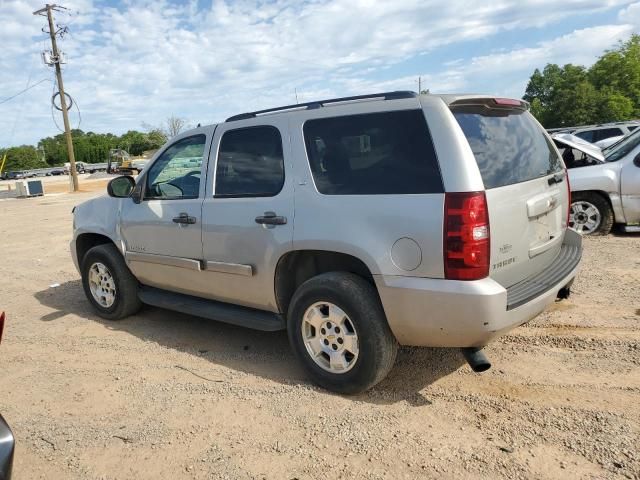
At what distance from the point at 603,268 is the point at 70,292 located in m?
6.56

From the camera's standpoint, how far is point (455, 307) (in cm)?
304

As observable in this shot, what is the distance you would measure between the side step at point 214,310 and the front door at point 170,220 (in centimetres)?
10

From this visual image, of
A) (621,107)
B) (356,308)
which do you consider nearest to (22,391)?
(356,308)

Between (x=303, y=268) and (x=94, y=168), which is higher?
(x=94, y=168)

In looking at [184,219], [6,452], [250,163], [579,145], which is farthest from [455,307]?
[579,145]

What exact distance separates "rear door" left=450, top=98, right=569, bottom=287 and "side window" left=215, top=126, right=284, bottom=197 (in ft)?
4.47

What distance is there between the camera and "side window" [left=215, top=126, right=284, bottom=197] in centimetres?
392

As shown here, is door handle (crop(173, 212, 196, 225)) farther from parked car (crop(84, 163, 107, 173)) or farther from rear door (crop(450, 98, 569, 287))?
parked car (crop(84, 163, 107, 173))

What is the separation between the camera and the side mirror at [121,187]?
5.19 m

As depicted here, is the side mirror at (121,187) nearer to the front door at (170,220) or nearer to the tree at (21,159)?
the front door at (170,220)

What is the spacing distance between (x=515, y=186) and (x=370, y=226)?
955 mm

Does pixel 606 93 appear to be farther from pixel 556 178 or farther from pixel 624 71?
pixel 556 178

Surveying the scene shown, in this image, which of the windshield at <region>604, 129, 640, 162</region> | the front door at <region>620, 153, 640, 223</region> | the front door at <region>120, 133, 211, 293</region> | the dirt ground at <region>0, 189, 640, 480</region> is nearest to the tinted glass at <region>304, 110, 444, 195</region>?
the front door at <region>120, 133, 211, 293</region>

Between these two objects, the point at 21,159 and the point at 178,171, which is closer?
the point at 178,171
